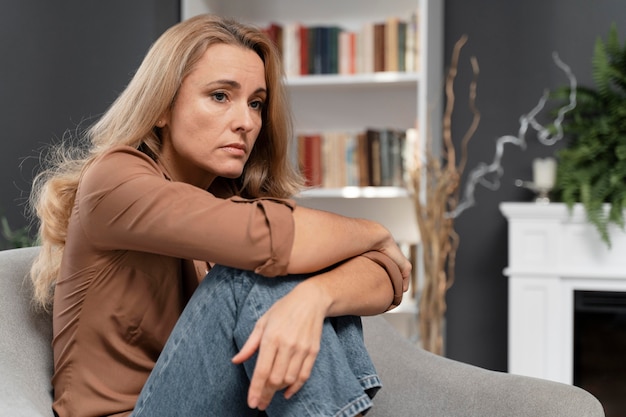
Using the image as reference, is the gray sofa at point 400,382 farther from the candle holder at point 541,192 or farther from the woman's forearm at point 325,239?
the candle holder at point 541,192

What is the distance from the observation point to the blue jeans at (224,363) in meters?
1.22

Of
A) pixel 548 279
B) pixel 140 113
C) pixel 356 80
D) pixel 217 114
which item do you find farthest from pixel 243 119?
pixel 548 279

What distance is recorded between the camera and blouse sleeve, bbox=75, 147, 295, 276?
A: 1.24 meters

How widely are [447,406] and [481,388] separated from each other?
0.26 feet

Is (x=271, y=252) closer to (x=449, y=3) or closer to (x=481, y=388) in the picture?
(x=481, y=388)

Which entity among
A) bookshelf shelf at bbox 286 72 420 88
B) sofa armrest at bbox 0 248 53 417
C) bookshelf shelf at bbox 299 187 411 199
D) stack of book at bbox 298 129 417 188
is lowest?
sofa armrest at bbox 0 248 53 417

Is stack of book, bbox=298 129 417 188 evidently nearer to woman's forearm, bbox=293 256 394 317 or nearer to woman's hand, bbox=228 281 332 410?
woman's forearm, bbox=293 256 394 317

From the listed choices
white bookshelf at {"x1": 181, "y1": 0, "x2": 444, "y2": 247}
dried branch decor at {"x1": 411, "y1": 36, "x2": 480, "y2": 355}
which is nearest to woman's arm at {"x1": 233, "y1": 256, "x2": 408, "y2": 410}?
dried branch decor at {"x1": 411, "y1": 36, "x2": 480, "y2": 355}

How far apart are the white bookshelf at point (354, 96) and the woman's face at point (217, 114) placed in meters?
1.99

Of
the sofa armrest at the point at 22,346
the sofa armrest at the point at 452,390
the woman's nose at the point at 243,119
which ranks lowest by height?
the sofa armrest at the point at 452,390

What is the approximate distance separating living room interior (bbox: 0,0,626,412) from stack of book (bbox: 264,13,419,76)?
0.40 meters

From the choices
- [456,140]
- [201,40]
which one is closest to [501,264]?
[456,140]

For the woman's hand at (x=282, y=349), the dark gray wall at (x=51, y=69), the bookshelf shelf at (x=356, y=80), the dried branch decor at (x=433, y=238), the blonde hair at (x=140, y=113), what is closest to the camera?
the woman's hand at (x=282, y=349)

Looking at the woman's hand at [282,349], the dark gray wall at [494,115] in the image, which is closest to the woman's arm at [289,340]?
the woman's hand at [282,349]
